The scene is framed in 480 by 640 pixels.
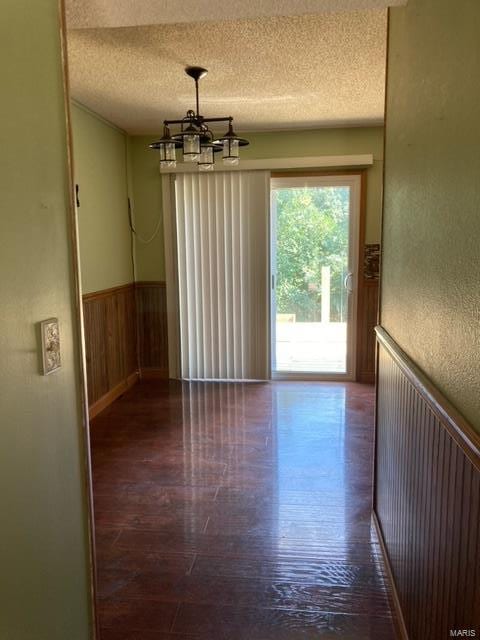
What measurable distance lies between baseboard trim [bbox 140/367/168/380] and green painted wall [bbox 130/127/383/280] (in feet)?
3.28

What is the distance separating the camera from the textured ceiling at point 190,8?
1635 millimetres

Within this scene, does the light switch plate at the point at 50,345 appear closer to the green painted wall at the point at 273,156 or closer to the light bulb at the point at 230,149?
the light bulb at the point at 230,149

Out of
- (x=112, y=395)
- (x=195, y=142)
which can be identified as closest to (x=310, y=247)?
(x=195, y=142)

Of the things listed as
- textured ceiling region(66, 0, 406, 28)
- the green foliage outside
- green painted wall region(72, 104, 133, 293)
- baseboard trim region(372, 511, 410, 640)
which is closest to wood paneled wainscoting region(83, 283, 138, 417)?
green painted wall region(72, 104, 133, 293)

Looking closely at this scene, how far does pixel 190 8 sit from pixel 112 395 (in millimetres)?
3473

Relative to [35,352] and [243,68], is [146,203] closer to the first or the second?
[243,68]

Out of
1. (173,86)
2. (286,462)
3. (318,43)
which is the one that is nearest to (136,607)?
(286,462)

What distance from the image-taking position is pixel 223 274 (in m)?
4.91

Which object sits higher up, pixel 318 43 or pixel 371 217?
pixel 318 43

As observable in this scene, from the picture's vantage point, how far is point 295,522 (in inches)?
95.9

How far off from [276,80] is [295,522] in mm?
2803

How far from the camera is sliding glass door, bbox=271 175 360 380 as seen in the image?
4.79m

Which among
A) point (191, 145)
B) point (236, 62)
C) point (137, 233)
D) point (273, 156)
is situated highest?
point (236, 62)

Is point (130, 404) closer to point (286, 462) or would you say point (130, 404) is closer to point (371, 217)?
point (286, 462)
